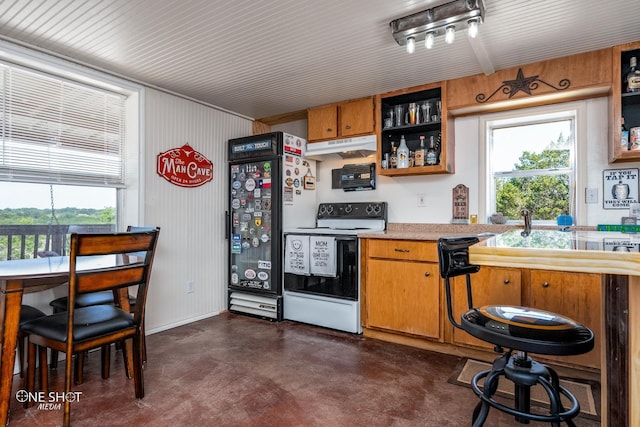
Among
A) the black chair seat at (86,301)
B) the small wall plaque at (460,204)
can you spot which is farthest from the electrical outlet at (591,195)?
the black chair seat at (86,301)

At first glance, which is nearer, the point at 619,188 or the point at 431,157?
the point at 619,188

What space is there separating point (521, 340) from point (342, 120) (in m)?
2.77

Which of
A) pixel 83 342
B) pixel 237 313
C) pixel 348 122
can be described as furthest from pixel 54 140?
pixel 348 122

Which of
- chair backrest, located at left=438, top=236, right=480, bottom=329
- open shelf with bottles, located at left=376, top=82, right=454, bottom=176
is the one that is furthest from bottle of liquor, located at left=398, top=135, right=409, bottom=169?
chair backrest, located at left=438, top=236, right=480, bottom=329

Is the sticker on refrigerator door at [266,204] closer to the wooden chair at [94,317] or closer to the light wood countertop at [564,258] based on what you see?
the wooden chair at [94,317]

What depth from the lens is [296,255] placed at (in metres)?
3.37

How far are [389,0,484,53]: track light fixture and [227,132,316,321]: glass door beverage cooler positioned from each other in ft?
5.32

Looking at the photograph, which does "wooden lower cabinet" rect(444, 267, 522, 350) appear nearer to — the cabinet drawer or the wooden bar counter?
the cabinet drawer

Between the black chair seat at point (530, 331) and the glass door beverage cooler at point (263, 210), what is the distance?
2.28m

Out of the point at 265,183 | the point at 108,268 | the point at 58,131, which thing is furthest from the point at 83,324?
the point at 265,183

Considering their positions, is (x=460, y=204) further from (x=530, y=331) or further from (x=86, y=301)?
(x=86, y=301)

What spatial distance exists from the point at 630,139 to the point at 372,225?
2108 millimetres

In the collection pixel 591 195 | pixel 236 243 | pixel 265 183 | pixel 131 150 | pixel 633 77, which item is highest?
pixel 633 77

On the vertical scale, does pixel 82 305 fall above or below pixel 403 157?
below
